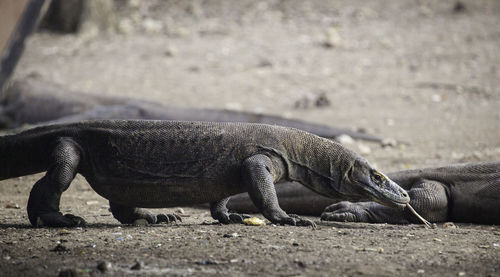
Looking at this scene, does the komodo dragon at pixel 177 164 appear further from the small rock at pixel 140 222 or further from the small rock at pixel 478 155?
the small rock at pixel 478 155

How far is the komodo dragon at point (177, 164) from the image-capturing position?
171 inches

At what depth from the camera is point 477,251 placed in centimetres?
391

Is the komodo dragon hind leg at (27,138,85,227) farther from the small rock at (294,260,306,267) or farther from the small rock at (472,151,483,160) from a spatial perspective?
the small rock at (472,151,483,160)

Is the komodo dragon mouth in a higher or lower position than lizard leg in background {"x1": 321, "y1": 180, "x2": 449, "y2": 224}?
higher

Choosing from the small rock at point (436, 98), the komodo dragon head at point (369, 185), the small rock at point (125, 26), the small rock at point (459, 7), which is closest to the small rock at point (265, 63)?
the small rock at point (436, 98)

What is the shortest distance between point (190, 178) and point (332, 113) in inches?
244

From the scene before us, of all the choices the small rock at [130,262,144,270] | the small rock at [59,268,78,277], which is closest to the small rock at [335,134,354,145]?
the small rock at [130,262,144,270]

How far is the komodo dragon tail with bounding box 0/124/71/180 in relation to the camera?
4.50m

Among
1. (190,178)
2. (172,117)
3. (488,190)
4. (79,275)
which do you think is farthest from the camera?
(172,117)

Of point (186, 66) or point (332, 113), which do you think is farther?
point (186, 66)

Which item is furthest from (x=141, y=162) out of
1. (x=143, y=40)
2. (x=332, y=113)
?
(x=143, y=40)

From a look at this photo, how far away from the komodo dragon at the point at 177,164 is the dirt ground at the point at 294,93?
20cm

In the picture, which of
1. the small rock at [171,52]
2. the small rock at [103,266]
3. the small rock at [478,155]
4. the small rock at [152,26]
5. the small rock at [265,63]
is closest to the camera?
the small rock at [103,266]

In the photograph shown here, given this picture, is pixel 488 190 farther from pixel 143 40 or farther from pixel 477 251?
pixel 143 40
